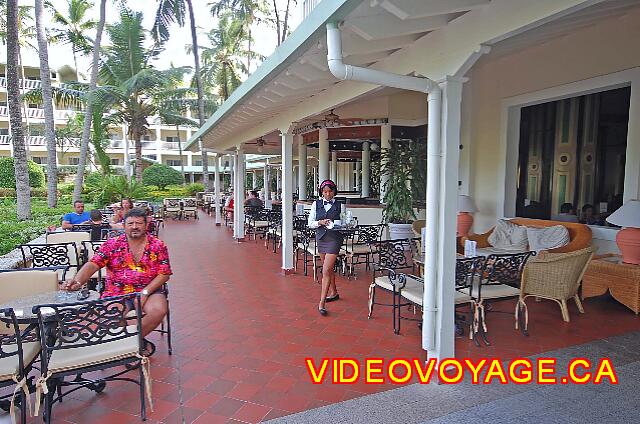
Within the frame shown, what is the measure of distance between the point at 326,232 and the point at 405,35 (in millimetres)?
2250

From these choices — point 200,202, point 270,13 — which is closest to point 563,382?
point 200,202

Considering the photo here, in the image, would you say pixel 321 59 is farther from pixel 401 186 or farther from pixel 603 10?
pixel 401 186

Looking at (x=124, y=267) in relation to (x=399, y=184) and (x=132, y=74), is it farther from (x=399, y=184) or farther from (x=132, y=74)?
(x=132, y=74)

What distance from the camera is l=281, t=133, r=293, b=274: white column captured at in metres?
6.34

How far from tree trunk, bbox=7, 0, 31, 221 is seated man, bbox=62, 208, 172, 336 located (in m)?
7.58

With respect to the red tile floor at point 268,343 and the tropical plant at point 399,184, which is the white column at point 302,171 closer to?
the tropical plant at point 399,184

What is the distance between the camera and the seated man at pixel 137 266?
10.8 feet

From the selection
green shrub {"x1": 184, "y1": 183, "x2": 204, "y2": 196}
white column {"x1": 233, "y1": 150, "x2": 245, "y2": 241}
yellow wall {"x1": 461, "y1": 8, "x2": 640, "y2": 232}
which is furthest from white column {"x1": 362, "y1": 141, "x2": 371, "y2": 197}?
green shrub {"x1": 184, "y1": 183, "x2": 204, "y2": 196}

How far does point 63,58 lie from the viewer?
30719 mm

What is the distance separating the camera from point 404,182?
7.85 metres

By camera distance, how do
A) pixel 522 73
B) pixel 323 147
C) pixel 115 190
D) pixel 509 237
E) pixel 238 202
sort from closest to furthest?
pixel 509 237
pixel 522 73
pixel 238 202
pixel 323 147
pixel 115 190

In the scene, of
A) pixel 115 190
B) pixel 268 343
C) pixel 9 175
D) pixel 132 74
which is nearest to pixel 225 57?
pixel 132 74

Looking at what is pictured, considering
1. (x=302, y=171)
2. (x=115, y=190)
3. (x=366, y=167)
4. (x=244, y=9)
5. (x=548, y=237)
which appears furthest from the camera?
(x=244, y=9)

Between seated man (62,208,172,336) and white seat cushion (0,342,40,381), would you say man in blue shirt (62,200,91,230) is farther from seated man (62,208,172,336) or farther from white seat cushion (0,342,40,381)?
white seat cushion (0,342,40,381)
